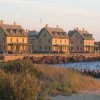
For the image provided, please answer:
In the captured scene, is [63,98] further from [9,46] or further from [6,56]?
[9,46]

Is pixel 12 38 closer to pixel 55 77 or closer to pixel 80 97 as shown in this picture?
pixel 55 77

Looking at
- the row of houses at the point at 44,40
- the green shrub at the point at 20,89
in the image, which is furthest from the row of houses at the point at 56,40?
the green shrub at the point at 20,89

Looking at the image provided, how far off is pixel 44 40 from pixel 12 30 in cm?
1357

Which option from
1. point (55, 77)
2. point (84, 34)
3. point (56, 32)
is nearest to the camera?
point (55, 77)

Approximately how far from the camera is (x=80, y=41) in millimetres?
117688

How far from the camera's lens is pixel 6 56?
7075 centimetres

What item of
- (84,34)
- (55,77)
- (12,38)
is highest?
(84,34)

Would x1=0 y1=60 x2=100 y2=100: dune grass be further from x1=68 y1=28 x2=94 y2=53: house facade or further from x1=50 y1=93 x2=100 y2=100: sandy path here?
x1=68 y1=28 x2=94 y2=53: house facade

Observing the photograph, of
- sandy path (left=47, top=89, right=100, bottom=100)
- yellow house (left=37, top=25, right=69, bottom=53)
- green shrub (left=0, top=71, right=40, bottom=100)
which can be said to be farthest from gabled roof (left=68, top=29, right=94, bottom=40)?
green shrub (left=0, top=71, right=40, bottom=100)

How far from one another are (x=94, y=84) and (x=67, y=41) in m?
80.0

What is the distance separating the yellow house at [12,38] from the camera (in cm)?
9162

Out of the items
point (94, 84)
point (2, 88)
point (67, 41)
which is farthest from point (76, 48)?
Result: point (2, 88)

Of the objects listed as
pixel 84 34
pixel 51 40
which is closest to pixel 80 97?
pixel 51 40

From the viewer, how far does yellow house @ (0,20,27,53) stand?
301 feet
